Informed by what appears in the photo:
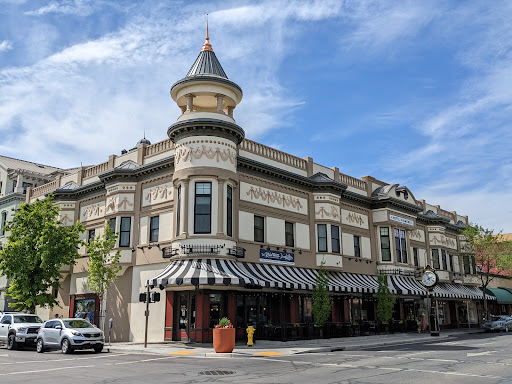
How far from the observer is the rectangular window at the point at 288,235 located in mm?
32094

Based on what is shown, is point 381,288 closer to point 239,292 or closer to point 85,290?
point 239,292

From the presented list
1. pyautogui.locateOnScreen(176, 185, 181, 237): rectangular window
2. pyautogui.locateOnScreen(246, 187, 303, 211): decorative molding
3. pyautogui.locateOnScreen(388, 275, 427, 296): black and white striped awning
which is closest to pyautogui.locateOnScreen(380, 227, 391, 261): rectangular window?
pyautogui.locateOnScreen(388, 275, 427, 296): black and white striped awning

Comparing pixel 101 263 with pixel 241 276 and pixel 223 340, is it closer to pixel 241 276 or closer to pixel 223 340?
pixel 241 276

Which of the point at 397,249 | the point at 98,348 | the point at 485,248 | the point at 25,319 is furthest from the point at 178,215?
the point at 485,248

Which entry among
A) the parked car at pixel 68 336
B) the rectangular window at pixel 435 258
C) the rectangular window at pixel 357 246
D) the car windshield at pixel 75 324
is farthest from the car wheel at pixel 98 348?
the rectangular window at pixel 435 258

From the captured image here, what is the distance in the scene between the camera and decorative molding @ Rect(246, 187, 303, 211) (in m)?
30.3

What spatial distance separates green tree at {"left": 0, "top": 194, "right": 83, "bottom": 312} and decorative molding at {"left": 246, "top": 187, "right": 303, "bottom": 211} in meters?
12.6

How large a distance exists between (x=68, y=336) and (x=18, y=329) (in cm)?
454

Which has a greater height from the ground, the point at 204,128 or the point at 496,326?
the point at 204,128

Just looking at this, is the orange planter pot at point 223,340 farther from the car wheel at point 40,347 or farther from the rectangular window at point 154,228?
the rectangular window at point 154,228

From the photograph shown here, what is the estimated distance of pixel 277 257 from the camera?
100 feet

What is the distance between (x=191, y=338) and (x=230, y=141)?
38.3ft

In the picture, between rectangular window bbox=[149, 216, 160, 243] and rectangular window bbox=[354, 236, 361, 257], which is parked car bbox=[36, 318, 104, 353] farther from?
rectangular window bbox=[354, 236, 361, 257]

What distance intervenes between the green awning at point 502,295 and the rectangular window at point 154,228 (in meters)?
42.9
